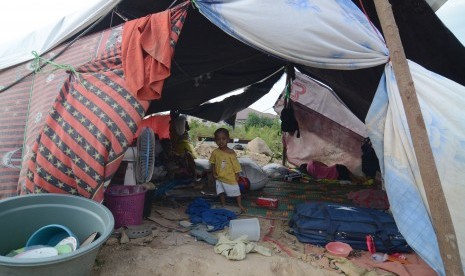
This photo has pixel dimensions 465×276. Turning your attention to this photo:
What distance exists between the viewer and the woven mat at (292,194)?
13.6ft

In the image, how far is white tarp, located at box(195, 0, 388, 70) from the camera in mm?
2381

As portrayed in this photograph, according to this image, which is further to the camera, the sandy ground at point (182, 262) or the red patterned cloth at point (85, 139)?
the red patterned cloth at point (85, 139)

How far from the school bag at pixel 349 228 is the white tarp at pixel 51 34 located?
119 inches

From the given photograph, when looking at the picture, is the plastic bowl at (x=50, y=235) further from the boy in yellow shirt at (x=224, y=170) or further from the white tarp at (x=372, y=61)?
the boy in yellow shirt at (x=224, y=170)

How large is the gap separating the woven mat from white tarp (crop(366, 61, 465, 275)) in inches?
72.2

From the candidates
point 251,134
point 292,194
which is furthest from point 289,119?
point 251,134

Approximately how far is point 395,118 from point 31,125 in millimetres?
3142

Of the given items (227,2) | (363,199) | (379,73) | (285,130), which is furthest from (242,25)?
(285,130)

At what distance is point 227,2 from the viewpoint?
102 inches

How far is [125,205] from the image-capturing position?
10.1 feet

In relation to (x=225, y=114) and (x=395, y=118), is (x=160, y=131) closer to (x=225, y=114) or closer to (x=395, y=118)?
(x=225, y=114)

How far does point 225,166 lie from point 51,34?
268cm

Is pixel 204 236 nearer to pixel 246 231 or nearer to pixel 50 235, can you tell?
pixel 246 231

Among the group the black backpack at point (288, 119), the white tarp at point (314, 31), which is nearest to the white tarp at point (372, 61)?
the white tarp at point (314, 31)
